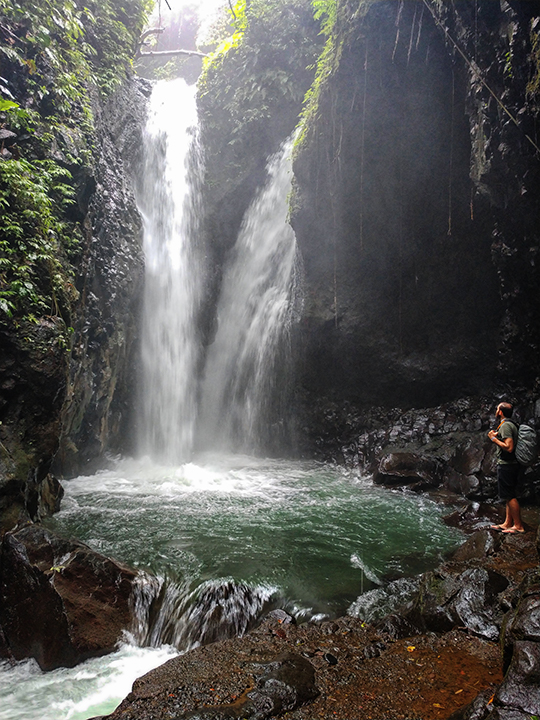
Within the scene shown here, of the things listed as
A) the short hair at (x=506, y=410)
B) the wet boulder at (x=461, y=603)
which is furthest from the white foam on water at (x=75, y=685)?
the short hair at (x=506, y=410)

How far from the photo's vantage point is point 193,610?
4348mm

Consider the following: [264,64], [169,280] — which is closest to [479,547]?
[169,280]

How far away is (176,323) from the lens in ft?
44.6

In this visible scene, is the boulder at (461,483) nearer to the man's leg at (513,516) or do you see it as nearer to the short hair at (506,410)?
the man's leg at (513,516)

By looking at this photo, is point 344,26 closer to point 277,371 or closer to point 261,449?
point 277,371

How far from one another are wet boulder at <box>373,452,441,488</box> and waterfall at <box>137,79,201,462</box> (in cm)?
589

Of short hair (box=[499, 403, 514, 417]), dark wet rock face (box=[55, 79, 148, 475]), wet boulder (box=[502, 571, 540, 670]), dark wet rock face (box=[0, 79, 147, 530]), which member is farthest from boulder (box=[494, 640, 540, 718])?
dark wet rock face (box=[55, 79, 148, 475])

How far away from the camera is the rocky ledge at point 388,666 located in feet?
8.32

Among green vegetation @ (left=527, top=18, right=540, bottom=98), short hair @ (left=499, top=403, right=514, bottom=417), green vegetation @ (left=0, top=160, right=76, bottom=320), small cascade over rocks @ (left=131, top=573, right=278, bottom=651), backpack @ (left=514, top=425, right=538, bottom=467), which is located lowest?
small cascade over rocks @ (left=131, top=573, right=278, bottom=651)

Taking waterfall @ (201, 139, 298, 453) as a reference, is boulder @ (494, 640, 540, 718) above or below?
below

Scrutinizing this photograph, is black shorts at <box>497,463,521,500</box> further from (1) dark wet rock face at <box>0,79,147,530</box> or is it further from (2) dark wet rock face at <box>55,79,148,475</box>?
(2) dark wet rock face at <box>55,79,148,475</box>

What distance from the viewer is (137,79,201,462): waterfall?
12.7 metres

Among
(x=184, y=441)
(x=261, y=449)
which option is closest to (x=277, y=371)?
(x=261, y=449)

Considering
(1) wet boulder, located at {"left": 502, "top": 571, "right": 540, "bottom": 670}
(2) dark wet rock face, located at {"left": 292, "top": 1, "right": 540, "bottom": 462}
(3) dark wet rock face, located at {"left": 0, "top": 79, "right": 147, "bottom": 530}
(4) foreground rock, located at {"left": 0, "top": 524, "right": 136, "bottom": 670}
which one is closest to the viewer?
(1) wet boulder, located at {"left": 502, "top": 571, "right": 540, "bottom": 670}
